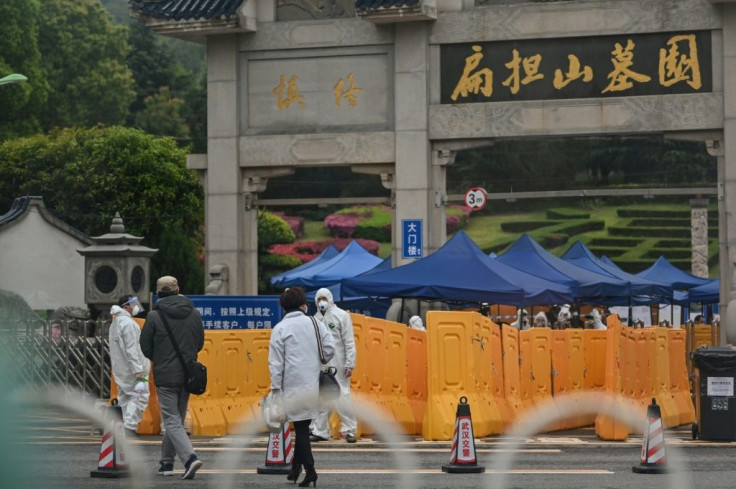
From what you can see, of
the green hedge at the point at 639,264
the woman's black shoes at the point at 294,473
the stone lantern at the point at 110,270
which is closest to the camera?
the woman's black shoes at the point at 294,473

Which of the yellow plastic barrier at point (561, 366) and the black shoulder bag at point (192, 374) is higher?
the black shoulder bag at point (192, 374)

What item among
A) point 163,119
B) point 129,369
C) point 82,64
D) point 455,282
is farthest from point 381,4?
point 163,119

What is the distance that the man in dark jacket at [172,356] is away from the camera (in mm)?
13789

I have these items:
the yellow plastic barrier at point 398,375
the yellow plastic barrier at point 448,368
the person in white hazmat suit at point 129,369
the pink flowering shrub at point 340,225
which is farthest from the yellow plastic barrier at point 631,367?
the pink flowering shrub at point 340,225

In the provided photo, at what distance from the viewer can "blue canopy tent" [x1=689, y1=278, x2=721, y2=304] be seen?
3838cm

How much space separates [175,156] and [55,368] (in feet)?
113

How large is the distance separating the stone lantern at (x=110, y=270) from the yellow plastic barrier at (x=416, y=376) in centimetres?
983

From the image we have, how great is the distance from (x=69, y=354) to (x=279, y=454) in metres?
12.0

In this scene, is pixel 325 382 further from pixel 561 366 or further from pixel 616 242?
pixel 616 242

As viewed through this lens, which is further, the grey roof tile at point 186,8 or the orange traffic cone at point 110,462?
the grey roof tile at point 186,8

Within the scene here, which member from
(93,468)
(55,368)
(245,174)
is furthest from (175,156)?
(93,468)

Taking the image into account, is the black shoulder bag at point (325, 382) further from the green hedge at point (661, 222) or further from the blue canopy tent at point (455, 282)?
the green hedge at point (661, 222)

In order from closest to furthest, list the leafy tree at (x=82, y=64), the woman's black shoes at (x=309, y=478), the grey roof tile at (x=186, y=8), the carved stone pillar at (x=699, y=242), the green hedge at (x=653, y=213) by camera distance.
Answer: the woman's black shoes at (x=309, y=478)
the grey roof tile at (x=186, y=8)
the carved stone pillar at (x=699, y=242)
the leafy tree at (x=82, y=64)
the green hedge at (x=653, y=213)

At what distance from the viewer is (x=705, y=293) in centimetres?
3853
